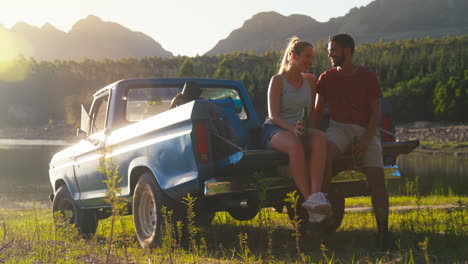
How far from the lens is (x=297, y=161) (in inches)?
174

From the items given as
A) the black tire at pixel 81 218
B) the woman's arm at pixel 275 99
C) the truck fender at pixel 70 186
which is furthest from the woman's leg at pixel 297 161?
the black tire at pixel 81 218

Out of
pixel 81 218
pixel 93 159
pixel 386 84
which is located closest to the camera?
pixel 93 159

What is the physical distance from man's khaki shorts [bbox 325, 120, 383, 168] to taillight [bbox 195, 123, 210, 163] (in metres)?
1.21

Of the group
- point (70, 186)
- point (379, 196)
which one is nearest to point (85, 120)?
point (70, 186)

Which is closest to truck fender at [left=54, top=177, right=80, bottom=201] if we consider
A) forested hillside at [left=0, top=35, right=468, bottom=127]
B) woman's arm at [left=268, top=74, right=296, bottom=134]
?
woman's arm at [left=268, top=74, right=296, bottom=134]

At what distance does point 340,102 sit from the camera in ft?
16.5

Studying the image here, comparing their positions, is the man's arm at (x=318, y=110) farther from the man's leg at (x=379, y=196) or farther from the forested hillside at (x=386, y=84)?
the forested hillside at (x=386, y=84)

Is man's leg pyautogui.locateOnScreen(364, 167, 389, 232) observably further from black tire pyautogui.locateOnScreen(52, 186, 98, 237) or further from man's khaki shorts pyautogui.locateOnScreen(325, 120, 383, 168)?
black tire pyautogui.locateOnScreen(52, 186, 98, 237)

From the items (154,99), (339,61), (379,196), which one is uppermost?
(339,61)

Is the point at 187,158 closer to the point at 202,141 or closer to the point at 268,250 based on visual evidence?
the point at 202,141

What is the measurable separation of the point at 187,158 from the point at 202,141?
8.9 inches

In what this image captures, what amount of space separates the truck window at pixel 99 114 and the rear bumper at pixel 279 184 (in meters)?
3.02

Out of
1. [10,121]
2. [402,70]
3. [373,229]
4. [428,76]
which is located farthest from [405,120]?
[10,121]

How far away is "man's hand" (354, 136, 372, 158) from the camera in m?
4.73
